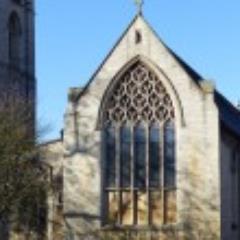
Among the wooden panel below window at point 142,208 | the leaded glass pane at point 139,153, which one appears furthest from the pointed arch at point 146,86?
the wooden panel below window at point 142,208

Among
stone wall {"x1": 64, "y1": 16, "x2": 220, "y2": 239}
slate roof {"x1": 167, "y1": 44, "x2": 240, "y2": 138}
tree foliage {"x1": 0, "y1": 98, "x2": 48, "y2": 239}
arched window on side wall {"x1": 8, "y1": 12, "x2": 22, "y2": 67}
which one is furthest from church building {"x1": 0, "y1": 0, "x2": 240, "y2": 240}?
arched window on side wall {"x1": 8, "y1": 12, "x2": 22, "y2": 67}

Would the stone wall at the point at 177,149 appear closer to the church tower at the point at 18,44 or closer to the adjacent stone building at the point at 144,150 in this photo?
the adjacent stone building at the point at 144,150

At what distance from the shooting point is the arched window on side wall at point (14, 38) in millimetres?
85000

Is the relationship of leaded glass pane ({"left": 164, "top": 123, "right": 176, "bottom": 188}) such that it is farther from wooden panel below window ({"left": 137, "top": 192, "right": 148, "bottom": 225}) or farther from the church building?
wooden panel below window ({"left": 137, "top": 192, "right": 148, "bottom": 225})

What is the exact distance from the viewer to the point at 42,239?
5088 cm

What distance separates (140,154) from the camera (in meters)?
46.8

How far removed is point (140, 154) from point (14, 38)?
1608 inches

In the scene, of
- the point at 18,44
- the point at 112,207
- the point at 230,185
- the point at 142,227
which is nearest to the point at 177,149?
the point at 142,227

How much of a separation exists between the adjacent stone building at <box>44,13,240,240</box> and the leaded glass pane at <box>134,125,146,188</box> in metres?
A: 0.04

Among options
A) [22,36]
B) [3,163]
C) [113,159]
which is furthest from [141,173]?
[22,36]

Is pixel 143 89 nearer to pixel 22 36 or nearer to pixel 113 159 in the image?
pixel 113 159

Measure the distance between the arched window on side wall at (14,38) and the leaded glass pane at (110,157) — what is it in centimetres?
3793

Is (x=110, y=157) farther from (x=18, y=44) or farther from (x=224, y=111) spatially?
(x=18, y=44)

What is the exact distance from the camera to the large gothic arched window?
46.2 metres
